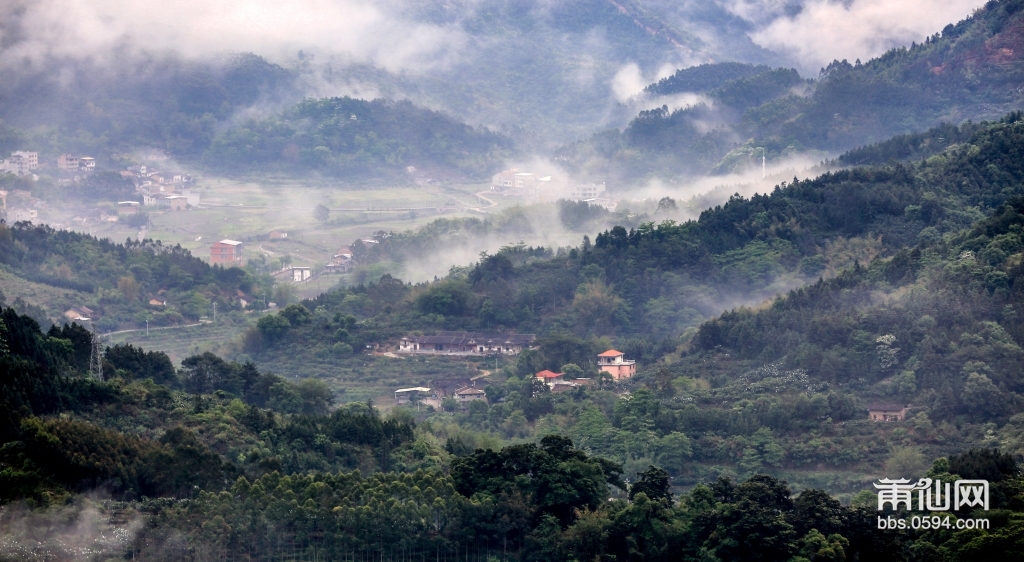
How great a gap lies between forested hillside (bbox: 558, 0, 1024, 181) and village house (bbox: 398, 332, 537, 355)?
75.4 ft

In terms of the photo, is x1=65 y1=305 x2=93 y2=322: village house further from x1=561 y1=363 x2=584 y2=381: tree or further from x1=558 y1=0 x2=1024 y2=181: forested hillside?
x1=558 y1=0 x2=1024 y2=181: forested hillside

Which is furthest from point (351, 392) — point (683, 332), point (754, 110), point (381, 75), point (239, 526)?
point (381, 75)

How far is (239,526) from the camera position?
2994 cm

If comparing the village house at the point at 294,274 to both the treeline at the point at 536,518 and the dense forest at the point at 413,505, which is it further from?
the treeline at the point at 536,518

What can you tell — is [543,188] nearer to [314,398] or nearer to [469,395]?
[469,395]

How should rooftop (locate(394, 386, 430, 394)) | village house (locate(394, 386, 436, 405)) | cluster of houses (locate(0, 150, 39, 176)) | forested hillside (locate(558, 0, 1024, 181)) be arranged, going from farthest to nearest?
cluster of houses (locate(0, 150, 39, 176)) < forested hillside (locate(558, 0, 1024, 181)) < rooftop (locate(394, 386, 430, 394)) < village house (locate(394, 386, 436, 405))

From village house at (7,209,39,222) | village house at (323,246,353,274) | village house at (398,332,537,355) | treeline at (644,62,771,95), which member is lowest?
village house at (398,332,537,355)

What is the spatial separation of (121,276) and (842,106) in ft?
94.9

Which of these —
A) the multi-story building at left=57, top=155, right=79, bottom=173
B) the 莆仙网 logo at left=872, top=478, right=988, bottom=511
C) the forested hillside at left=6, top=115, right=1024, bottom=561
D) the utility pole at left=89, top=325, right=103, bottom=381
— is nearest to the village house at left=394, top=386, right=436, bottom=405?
the forested hillside at left=6, top=115, right=1024, bottom=561

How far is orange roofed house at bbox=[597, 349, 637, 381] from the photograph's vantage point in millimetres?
48466

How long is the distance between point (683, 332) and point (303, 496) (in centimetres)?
2274

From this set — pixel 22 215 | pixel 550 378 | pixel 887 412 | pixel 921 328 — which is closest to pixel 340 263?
pixel 22 215

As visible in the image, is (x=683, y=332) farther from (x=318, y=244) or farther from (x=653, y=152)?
(x=653, y=152)

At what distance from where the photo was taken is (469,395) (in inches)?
1924
